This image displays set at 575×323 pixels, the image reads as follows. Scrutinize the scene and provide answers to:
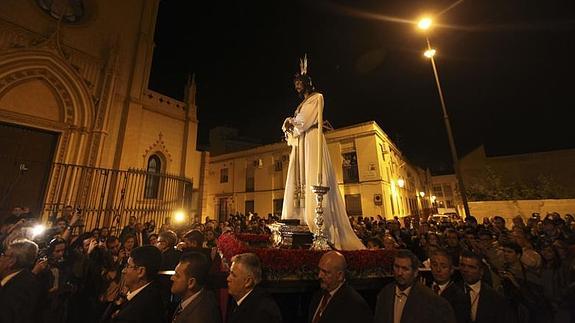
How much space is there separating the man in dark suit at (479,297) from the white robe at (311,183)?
183 centimetres

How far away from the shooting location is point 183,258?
2422 mm

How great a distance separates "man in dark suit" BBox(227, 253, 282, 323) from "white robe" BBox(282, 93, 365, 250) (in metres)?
2.20

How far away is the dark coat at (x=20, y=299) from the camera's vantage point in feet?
8.41

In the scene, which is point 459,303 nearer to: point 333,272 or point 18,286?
point 333,272

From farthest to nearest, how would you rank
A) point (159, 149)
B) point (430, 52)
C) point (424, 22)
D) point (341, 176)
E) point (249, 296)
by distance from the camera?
1. point (341, 176)
2. point (159, 149)
3. point (430, 52)
4. point (424, 22)
5. point (249, 296)

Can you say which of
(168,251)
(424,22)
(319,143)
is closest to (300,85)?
(319,143)

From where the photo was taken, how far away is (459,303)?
2.59 metres

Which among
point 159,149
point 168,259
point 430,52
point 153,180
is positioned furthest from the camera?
point 159,149

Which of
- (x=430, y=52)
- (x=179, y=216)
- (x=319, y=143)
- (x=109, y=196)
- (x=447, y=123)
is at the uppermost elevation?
(x=430, y=52)

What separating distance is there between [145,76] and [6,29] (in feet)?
17.9

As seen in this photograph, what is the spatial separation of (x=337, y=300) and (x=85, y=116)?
14.2 m

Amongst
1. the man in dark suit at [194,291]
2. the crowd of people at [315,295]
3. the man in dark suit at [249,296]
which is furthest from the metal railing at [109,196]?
the man in dark suit at [249,296]

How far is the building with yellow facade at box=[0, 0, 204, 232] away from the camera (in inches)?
407

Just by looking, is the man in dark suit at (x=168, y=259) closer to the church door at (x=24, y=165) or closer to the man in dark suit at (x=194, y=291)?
the man in dark suit at (x=194, y=291)
